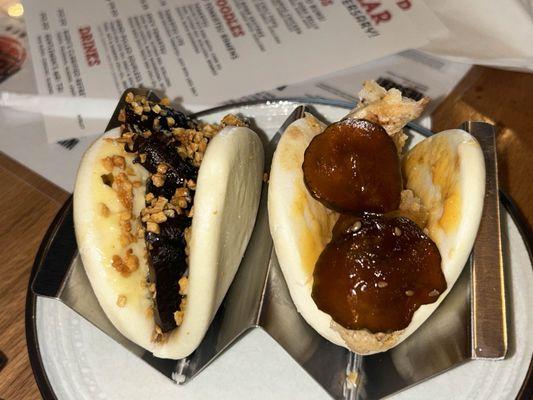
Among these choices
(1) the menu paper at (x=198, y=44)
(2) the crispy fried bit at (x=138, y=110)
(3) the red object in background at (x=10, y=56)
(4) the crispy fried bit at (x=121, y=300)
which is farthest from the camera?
(3) the red object in background at (x=10, y=56)

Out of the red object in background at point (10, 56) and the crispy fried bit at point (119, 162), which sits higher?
the crispy fried bit at point (119, 162)

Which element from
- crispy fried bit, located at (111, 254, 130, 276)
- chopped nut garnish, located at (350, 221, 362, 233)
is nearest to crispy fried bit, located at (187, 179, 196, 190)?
crispy fried bit, located at (111, 254, 130, 276)

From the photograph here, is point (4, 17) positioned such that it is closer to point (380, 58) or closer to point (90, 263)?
point (380, 58)

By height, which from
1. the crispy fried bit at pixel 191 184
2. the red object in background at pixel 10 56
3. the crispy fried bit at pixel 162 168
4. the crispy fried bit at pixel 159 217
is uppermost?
the crispy fried bit at pixel 162 168

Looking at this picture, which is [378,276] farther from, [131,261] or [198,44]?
[198,44]

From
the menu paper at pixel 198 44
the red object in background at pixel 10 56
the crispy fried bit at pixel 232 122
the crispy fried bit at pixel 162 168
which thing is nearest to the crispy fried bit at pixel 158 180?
the crispy fried bit at pixel 162 168

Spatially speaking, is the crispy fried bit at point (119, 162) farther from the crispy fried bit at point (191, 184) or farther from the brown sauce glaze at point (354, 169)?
the brown sauce glaze at point (354, 169)

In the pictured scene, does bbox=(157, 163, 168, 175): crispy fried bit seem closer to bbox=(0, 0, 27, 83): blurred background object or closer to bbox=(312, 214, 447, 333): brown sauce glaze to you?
bbox=(312, 214, 447, 333): brown sauce glaze
